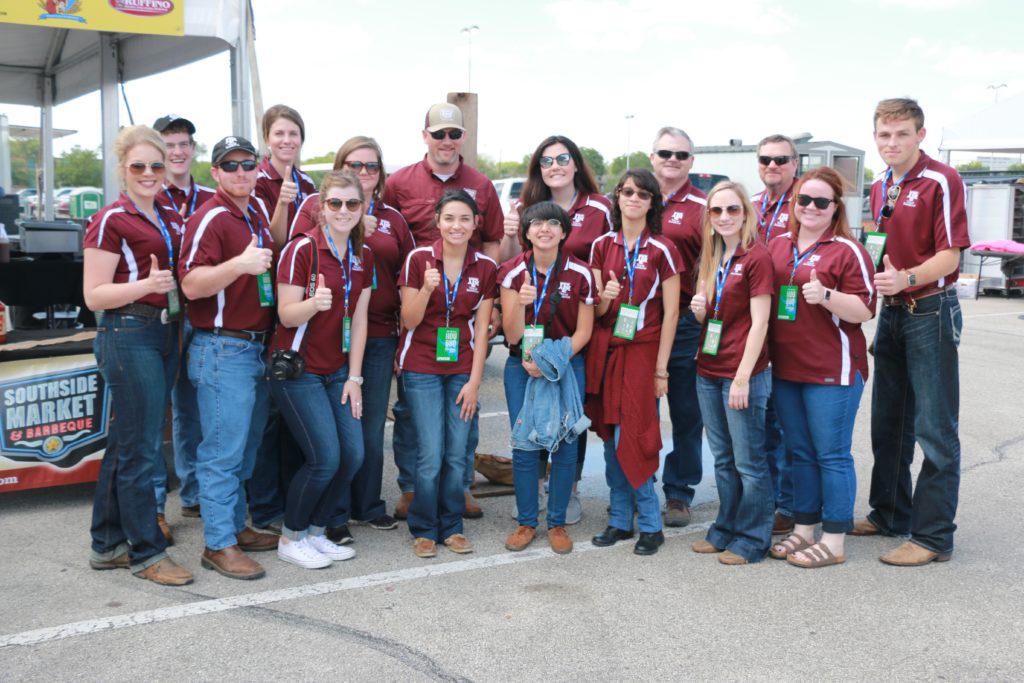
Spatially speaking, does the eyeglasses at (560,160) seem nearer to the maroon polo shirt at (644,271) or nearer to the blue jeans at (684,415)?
the maroon polo shirt at (644,271)

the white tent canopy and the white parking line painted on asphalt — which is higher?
the white tent canopy

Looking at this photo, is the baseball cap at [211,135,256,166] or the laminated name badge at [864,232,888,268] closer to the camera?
the baseball cap at [211,135,256,166]

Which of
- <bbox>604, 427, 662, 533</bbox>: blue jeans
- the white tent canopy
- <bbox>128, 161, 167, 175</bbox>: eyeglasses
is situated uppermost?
the white tent canopy

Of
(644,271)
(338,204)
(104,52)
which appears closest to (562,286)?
(644,271)

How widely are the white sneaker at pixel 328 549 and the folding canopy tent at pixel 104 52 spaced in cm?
404

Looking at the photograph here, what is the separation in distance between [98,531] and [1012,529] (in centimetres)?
458

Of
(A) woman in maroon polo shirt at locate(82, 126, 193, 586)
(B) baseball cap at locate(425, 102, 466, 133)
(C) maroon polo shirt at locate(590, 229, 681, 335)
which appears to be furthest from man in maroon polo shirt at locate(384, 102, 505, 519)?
(A) woman in maroon polo shirt at locate(82, 126, 193, 586)

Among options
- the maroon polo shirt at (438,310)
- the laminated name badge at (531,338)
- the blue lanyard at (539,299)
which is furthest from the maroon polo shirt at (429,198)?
the laminated name badge at (531,338)

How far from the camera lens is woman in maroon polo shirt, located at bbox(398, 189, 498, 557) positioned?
162 inches

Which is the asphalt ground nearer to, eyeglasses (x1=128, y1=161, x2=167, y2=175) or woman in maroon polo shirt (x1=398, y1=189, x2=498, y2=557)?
woman in maroon polo shirt (x1=398, y1=189, x2=498, y2=557)

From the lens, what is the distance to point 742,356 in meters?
4.05

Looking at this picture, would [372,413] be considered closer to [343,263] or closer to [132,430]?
[343,263]

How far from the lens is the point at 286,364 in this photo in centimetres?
382

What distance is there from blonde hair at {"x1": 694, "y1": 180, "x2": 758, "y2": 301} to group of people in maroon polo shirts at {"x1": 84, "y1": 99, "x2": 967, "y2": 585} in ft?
0.05
